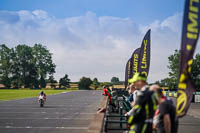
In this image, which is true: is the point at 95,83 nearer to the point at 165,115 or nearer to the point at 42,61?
the point at 42,61

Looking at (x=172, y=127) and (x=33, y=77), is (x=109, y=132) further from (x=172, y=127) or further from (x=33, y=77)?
(x=33, y=77)

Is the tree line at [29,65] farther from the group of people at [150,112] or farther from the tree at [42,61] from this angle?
the group of people at [150,112]

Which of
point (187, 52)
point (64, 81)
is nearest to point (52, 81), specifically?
point (64, 81)

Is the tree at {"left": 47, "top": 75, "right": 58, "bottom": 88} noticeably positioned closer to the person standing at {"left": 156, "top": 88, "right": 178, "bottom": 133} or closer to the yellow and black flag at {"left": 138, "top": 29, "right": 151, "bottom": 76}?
the yellow and black flag at {"left": 138, "top": 29, "right": 151, "bottom": 76}

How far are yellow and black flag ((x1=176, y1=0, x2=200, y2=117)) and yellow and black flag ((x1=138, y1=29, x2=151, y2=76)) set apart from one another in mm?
8114

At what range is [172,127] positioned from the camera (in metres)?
4.54

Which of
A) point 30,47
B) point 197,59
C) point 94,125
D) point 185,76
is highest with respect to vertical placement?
point 30,47

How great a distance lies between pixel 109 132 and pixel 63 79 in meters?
114

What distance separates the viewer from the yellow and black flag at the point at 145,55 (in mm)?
13422

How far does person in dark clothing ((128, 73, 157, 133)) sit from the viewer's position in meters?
4.04

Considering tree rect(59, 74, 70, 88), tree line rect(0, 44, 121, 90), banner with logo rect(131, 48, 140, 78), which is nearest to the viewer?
banner with logo rect(131, 48, 140, 78)

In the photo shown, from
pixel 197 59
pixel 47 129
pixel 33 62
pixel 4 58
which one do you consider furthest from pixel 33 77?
pixel 47 129

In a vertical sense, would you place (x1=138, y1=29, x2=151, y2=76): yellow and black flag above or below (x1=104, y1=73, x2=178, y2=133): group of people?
above

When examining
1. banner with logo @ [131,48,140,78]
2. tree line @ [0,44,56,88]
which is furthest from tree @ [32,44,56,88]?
banner with logo @ [131,48,140,78]
